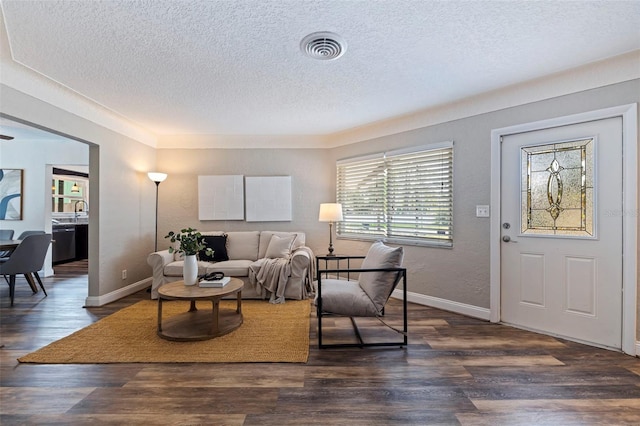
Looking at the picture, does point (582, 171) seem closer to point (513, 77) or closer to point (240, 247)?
point (513, 77)

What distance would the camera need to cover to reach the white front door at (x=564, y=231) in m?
2.47

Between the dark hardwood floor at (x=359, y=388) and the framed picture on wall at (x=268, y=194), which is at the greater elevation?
the framed picture on wall at (x=268, y=194)

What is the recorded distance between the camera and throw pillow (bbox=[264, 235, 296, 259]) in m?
4.22

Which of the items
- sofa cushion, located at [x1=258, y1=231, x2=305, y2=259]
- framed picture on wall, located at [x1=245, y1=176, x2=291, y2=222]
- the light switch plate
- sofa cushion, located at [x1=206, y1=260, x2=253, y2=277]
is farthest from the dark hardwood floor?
framed picture on wall, located at [x1=245, y1=176, x2=291, y2=222]

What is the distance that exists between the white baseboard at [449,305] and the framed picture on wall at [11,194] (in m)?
6.86

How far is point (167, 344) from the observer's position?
8.38ft

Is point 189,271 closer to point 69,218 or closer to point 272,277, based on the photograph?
point 272,277

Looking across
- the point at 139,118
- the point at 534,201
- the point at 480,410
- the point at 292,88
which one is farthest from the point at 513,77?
the point at 139,118

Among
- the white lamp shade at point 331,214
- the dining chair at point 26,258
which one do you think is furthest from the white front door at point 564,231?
the dining chair at point 26,258

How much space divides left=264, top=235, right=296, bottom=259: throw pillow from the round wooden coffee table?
115 cm

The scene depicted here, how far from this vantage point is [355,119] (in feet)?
13.0

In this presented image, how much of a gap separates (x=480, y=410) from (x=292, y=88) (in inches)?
118

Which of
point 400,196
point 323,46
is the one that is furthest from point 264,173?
point 323,46

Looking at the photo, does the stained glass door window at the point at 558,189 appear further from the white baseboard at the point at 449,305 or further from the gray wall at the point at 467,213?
the white baseboard at the point at 449,305
